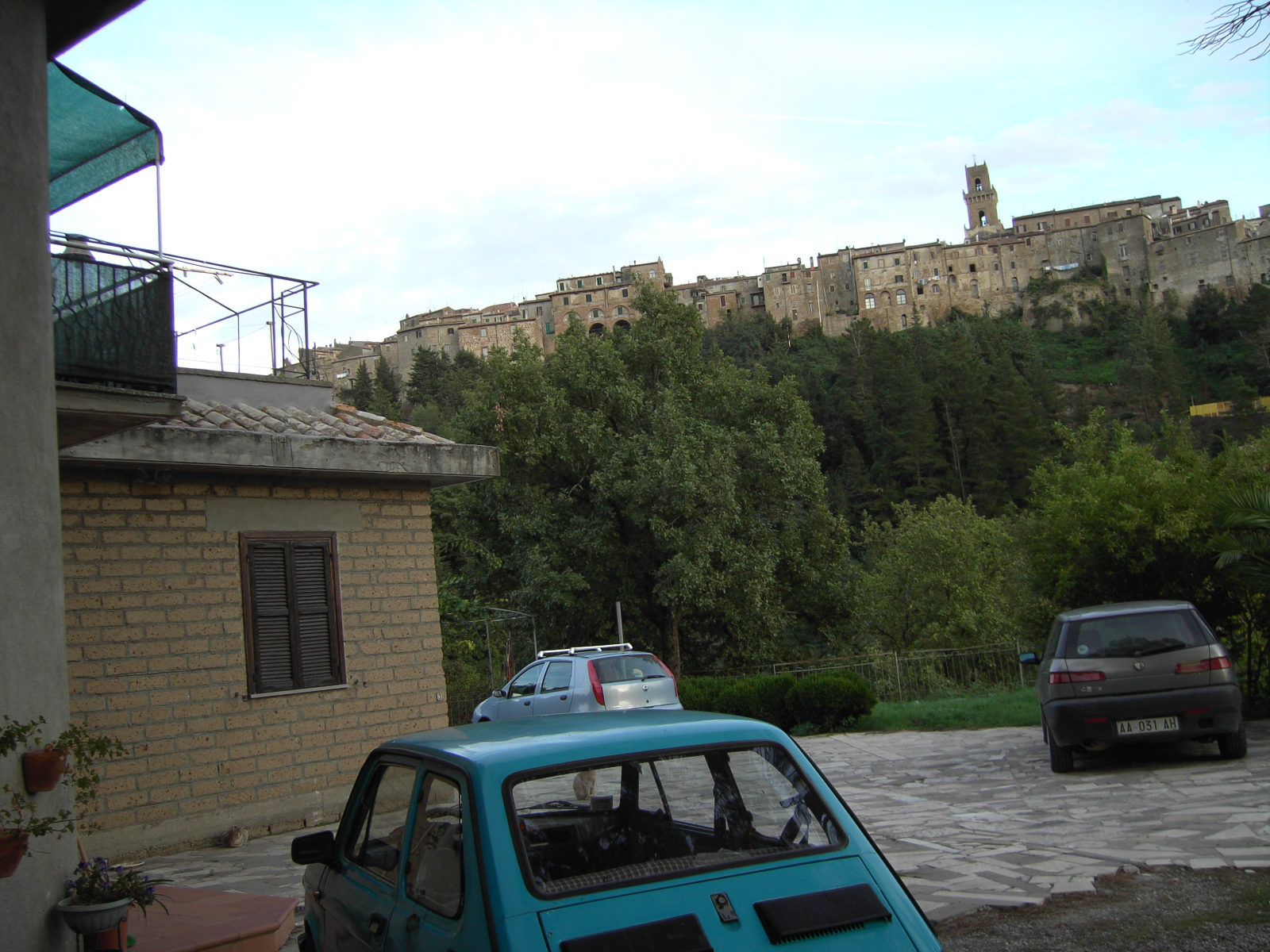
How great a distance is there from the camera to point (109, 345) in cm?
682

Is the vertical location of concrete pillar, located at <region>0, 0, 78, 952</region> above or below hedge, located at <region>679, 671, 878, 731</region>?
above

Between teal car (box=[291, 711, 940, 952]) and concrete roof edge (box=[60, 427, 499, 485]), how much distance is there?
585cm

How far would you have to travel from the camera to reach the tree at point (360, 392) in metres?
88.9

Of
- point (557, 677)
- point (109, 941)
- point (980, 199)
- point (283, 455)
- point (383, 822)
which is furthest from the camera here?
point (980, 199)

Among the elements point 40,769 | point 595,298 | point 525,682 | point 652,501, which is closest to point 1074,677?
point 525,682

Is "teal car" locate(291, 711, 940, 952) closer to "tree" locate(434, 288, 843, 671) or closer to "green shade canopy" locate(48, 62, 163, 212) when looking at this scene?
"green shade canopy" locate(48, 62, 163, 212)

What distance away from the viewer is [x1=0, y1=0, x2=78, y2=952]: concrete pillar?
15.6ft

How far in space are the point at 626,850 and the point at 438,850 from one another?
1.85ft

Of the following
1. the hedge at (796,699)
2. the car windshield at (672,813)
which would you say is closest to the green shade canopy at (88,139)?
the car windshield at (672,813)

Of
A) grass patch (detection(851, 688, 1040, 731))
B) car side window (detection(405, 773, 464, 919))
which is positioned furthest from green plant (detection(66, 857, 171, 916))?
grass patch (detection(851, 688, 1040, 731))

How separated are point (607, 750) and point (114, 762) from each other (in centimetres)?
680

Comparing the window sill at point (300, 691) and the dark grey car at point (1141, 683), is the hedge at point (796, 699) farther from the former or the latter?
the window sill at point (300, 691)

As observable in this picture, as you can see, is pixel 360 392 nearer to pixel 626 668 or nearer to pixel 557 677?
pixel 557 677

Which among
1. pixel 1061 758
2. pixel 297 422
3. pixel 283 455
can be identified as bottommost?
pixel 1061 758
